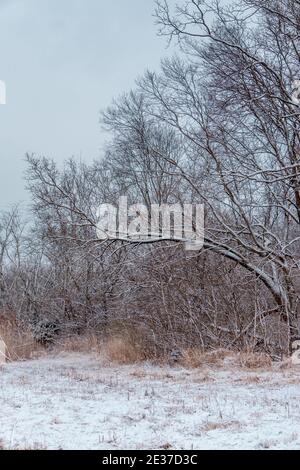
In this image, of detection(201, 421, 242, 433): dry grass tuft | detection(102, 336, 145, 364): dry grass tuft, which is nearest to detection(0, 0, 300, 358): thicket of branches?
detection(102, 336, 145, 364): dry grass tuft

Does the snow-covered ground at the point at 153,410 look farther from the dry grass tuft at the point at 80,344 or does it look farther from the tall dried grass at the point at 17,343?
the dry grass tuft at the point at 80,344

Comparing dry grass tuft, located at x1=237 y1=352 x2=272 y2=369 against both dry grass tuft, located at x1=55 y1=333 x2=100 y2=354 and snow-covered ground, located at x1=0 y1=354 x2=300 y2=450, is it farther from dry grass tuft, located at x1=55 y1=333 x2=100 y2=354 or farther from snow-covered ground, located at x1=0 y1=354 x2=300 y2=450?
dry grass tuft, located at x1=55 y1=333 x2=100 y2=354

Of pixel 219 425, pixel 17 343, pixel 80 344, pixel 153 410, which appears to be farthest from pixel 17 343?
pixel 219 425

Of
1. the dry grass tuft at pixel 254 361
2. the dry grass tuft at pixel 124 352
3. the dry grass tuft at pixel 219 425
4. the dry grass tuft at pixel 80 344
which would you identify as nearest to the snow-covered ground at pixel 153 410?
the dry grass tuft at pixel 219 425

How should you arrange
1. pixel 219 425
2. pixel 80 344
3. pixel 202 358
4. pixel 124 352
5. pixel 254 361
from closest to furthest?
1. pixel 219 425
2. pixel 254 361
3. pixel 202 358
4. pixel 124 352
5. pixel 80 344

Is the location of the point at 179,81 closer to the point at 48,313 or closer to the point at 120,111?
the point at 120,111

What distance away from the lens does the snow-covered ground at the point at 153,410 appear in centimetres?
492

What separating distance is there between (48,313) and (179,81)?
8.92 m

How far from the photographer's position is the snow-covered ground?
492 cm

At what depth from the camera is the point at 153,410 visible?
6336 millimetres

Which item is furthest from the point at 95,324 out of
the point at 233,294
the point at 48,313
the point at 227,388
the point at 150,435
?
the point at 150,435

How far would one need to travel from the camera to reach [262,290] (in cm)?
1255

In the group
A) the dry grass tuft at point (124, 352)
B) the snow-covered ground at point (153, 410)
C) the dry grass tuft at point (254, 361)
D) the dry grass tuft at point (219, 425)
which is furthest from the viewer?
the dry grass tuft at point (124, 352)

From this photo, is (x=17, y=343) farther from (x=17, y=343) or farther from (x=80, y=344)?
(x=80, y=344)
